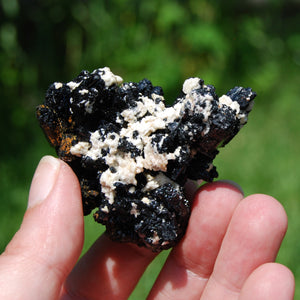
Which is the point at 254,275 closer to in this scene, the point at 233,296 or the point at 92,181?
the point at 233,296

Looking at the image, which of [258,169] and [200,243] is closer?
[200,243]

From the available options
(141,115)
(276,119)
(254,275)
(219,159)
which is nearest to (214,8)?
(276,119)

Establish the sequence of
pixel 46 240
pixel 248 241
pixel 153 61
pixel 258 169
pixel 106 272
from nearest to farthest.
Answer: pixel 46 240
pixel 248 241
pixel 106 272
pixel 258 169
pixel 153 61

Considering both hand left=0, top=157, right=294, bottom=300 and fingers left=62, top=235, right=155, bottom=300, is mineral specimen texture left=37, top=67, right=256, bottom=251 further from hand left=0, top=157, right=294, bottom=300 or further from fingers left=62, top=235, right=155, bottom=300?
fingers left=62, top=235, right=155, bottom=300

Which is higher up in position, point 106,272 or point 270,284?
point 270,284

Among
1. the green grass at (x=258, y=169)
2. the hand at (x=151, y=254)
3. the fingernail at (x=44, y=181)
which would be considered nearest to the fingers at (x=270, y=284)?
the hand at (x=151, y=254)

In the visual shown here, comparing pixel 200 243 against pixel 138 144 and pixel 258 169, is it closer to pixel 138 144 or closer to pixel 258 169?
pixel 138 144

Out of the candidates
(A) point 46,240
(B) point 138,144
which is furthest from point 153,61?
(A) point 46,240
